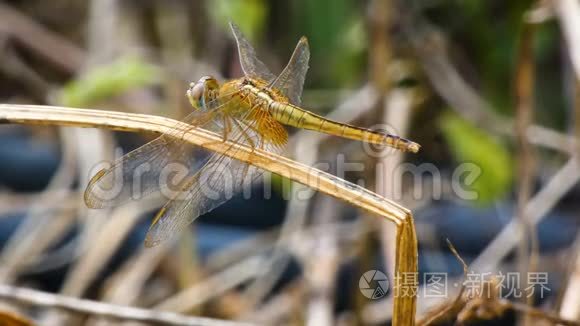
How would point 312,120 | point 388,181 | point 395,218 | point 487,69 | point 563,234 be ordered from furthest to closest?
1. point 487,69
2. point 563,234
3. point 388,181
4. point 312,120
5. point 395,218

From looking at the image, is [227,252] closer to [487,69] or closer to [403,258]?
[487,69]

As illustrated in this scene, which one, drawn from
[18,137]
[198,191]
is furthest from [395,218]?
[18,137]

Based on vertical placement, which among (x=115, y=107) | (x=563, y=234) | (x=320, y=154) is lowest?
(x=563, y=234)

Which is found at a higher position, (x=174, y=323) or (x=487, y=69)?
(x=487, y=69)

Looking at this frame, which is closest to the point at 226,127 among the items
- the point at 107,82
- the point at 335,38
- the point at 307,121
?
the point at 307,121

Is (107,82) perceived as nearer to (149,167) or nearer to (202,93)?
(202,93)

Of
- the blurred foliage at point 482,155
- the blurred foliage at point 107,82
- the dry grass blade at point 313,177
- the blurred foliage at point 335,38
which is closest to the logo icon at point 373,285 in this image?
the dry grass blade at point 313,177

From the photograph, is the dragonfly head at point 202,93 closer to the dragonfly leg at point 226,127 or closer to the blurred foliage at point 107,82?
the dragonfly leg at point 226,127

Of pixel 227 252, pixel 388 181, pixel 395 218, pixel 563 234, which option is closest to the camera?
pixel 395 218
